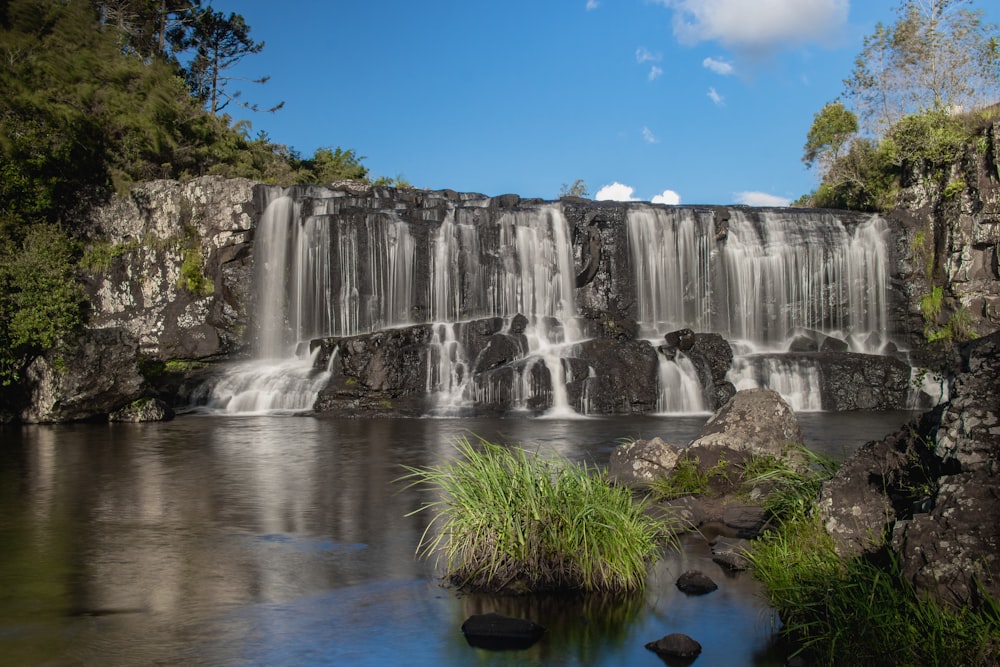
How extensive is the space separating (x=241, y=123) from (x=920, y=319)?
2983 cm

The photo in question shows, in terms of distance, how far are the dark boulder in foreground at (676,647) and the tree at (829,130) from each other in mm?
39424

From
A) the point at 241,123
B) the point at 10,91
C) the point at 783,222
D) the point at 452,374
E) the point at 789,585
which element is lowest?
the point at 789,585

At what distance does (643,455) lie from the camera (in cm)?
1112

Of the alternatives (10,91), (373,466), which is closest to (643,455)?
(373,466)

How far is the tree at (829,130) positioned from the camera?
42.8 m

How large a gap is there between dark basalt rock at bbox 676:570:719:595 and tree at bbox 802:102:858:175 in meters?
38.1

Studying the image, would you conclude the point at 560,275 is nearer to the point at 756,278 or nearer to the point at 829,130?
the point at 756,278

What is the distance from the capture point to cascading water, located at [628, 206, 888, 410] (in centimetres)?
3011

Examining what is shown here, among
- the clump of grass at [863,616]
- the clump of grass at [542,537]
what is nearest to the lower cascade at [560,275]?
the clump of grass at [542,537]

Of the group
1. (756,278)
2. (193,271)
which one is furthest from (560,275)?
(193,271)

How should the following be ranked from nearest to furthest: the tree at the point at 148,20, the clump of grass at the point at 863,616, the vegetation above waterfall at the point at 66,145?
the clump of grass at the point at 863,616, the vegetation above waterfall at the point at 66,145, the tree at the point at 148,20

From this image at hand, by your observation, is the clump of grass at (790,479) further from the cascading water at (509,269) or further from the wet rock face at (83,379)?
the cascading water at (509,269)

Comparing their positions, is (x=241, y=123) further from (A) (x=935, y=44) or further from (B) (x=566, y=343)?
(A) (x=935, y=44)

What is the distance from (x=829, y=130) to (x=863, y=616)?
42995 millimetres
